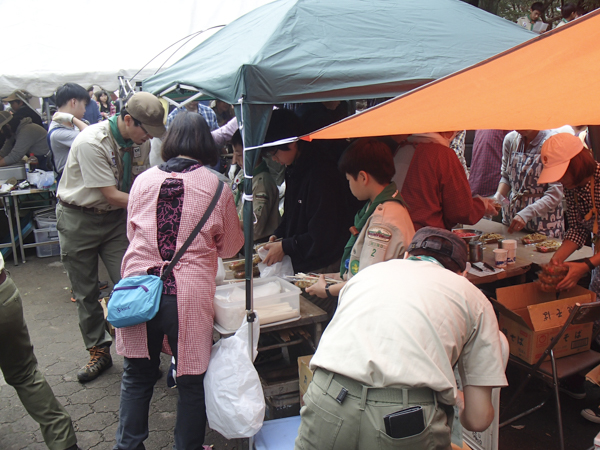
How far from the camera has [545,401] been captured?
3.22 meters

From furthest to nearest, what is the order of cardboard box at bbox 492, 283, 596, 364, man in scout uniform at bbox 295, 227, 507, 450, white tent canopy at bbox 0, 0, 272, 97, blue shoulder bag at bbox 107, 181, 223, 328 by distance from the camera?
white tent canopy at bbox 0, 0, 272, 97, cardboard box at bbox 492, 283, 596, 364, blue shoulder bag at bbox 107, 181, 223, 328, man in scout uniform at bbox 295, 227, 507, 450

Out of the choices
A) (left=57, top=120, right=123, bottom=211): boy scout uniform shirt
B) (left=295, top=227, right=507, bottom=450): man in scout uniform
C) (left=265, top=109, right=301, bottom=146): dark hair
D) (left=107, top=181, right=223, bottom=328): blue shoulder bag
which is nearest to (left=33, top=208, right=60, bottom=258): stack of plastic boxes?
(left=57, top=120, right=123, bottom=211): boy scout uniform shirt

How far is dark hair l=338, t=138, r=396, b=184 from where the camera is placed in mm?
2607

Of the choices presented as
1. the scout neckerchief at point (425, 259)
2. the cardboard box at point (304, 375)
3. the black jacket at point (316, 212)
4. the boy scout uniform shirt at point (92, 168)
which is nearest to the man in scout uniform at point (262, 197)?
the black jacket at point (316, 212)

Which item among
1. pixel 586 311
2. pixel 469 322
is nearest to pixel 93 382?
pixel 469 322

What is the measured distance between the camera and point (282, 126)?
3393 millimetres

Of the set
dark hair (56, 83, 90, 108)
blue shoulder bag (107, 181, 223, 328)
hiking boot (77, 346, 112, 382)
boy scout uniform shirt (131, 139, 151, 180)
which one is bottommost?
hiking boot (77, 346, 112, 382)

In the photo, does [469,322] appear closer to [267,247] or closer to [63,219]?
[267,247]

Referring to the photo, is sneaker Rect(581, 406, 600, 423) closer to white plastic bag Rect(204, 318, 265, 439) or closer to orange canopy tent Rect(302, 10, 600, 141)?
orange canopy tent Rect(302, 10, 600, 141)

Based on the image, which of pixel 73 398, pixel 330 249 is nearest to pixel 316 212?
pixel 330 249

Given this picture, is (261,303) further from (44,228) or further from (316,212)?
(44,228)

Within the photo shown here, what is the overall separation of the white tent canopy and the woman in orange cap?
451 centimetres

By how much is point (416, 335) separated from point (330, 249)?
171 centimetres

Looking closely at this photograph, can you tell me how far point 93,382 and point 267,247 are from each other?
1.87 meters
